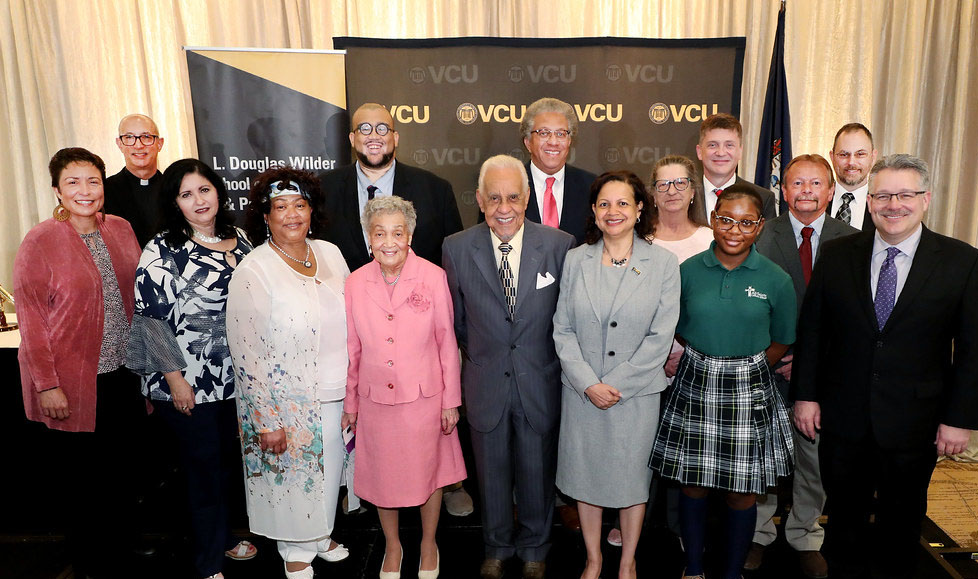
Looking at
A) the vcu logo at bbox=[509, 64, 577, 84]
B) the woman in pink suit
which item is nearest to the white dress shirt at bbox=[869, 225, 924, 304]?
the woman in pink suit

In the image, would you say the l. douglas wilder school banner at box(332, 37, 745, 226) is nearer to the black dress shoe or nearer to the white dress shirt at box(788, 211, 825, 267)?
the white dress shirt at box(788, 211, 825, 267)

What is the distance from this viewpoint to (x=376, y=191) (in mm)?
3514

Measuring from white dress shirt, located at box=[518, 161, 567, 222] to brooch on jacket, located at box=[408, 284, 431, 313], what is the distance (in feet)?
3.55

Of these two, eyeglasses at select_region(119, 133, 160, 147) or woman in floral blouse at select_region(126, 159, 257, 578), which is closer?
woman in floral blouse at select_region(126, 159, 257, 578)

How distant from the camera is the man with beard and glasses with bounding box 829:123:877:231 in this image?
3389 mm

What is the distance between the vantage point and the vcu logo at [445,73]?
453 centimetres

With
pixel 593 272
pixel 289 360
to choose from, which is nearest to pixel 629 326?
pixel 593 272

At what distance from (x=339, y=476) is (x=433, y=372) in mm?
709

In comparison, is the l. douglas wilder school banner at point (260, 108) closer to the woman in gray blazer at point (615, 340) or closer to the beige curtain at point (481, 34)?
the beige curtain at point (481, 34)

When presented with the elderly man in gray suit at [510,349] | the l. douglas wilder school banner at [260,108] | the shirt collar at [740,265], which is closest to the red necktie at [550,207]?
the elderly man in gray suit at [510,349]

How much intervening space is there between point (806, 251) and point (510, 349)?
5.20ft

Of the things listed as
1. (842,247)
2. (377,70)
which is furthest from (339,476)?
(377,70)

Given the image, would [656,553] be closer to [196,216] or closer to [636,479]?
[636,479]

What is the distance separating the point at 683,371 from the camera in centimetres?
253
